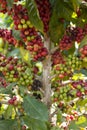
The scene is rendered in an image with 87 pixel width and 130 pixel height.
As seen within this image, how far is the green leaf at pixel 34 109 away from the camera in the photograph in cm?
201

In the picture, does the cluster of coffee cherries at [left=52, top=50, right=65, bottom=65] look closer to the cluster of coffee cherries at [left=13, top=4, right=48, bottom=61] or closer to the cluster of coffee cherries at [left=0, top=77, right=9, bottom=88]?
the cluster of coffee cherries at [left=13, top=4, right=48, bottom=61]

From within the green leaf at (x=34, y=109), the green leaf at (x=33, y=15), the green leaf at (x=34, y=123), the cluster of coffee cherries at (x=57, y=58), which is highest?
the green leaf at (x=33, y=15)

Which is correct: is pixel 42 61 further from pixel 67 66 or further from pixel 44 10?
pixel 44 10

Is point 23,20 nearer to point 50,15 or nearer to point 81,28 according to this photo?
point 50,15

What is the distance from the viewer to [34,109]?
2.04 meters

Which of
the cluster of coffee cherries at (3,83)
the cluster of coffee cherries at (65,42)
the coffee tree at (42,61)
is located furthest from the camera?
the cluster of coffee cherries at (3,83)

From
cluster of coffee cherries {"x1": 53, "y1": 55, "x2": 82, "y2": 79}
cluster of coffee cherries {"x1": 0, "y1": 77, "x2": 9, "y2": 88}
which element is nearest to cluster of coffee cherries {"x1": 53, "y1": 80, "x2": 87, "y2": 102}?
cluster of coffee cherries {"x1": 53, "y1": 55, "x2": 82, "y2": 79}

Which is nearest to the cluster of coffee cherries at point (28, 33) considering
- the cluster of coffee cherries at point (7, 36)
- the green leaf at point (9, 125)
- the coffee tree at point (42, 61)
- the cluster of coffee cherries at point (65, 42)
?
the coffee tree at point (42, 61)

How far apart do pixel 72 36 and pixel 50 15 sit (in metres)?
0.20

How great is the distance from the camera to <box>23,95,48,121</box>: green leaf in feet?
6.59

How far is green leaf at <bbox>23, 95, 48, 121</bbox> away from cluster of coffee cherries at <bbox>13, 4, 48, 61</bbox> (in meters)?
0.26

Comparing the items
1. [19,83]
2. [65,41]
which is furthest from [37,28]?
[19,83]

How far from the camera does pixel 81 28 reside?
2.12 m

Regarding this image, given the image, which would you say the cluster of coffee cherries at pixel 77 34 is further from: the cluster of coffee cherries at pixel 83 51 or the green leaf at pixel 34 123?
the green leaf at pixel 34 123
